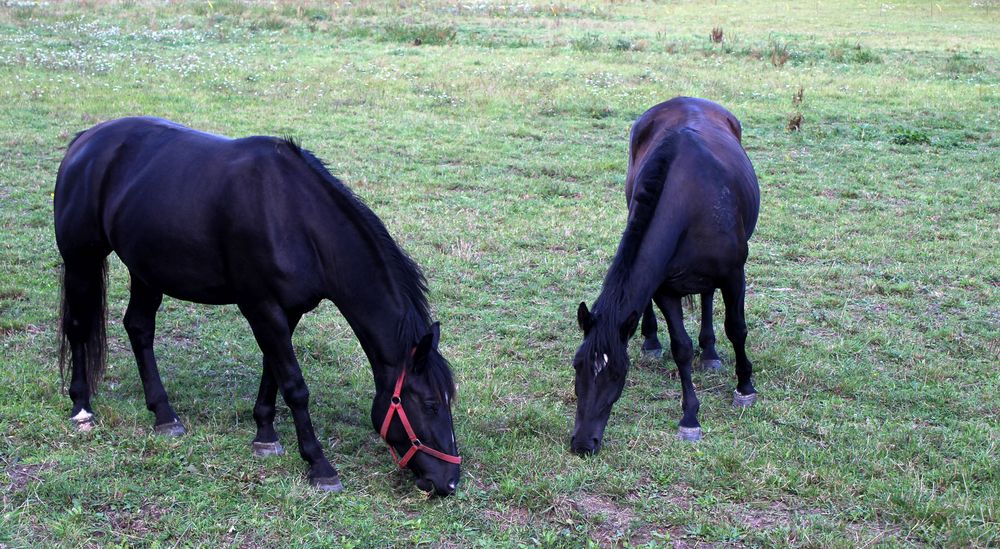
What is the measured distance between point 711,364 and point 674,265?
129cm

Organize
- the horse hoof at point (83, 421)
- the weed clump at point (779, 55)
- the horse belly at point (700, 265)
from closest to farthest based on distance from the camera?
the horse hoof at point (83, 421), the horse belly at point (700, 265), the weed clump at point (779, 55)

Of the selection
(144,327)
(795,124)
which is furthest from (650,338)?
(795,124)

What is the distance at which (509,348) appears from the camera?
650 cm

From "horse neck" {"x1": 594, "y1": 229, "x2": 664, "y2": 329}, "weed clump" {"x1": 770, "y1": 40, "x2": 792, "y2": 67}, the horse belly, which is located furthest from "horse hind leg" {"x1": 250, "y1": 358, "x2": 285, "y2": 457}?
"weed clump" {"x1": 770, "y1": 40, "x2": 792, "y2": 67}

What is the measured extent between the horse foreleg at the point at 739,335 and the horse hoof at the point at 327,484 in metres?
2.67

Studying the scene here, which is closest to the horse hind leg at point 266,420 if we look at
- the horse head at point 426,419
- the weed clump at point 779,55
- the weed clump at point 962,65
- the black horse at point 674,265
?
the horse head at point 426,419

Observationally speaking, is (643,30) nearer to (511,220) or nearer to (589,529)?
(511,220)

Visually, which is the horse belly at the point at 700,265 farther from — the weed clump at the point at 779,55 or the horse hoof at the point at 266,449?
the weed clump at the point at 779,55

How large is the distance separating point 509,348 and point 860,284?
342 cm

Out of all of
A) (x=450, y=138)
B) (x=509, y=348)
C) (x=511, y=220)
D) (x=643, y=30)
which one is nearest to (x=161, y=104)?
(x=450, y=138)

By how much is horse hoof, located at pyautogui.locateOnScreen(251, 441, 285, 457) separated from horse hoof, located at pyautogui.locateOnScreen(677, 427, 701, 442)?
7.67 ft

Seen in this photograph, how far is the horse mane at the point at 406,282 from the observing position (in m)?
4.50

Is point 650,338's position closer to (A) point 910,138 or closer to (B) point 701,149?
(B) point 701,149

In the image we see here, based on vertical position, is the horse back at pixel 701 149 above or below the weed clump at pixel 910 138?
above
